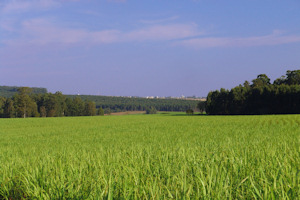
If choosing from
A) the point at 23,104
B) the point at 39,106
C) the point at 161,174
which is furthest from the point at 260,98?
the point at 39,106

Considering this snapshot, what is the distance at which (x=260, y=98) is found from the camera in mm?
75938

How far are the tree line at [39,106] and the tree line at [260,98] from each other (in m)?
67.6

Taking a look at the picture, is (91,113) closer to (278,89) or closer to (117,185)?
(278,89)

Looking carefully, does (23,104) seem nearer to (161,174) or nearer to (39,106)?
(39,106)

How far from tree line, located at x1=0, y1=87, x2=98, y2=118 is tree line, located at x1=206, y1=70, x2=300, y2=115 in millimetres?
67600

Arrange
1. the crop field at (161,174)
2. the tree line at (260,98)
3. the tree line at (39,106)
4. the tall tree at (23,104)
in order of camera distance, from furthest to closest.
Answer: the tree line at (39,106) < the tall tree at (23,104) < the tree line at (260,98) < the crop field at (161,174)

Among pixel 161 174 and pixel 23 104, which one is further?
pixel 23 104

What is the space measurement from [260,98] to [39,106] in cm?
9457

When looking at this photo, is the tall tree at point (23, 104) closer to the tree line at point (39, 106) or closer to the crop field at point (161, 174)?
the tree line at point (39, 106)

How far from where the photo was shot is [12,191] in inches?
130

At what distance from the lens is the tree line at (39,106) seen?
107 meters

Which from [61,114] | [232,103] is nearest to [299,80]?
[232,103]

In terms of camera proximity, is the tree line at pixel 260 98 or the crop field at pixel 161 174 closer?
the crop field at pixel 161 174

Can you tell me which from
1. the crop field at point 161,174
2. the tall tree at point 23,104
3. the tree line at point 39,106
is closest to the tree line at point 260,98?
the tree line at point 39,106
